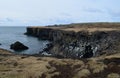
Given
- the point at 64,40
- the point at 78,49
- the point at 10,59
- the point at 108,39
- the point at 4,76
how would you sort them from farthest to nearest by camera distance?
1. the point at 64,40
2. the point at 78,49
3. the point at 108,39
4. the point at 10,59
5. the point at 4,76

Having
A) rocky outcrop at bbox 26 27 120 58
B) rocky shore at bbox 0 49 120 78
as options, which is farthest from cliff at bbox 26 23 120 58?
rocky shore at bbox 0 49 120 78

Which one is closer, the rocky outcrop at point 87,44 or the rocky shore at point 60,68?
the rocky shore at point 60,68

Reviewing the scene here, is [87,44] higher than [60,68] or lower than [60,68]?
lower

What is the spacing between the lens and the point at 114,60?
32250 millimetres

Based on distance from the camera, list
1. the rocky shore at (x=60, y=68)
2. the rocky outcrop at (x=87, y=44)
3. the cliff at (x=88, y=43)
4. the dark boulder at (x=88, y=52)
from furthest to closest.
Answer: the dark boulder at (x=88, y=52), the cliff at (x=88, y=43), the rocky outcrop at (x=87, y=44), the rocky shore at (x=60, y=68)

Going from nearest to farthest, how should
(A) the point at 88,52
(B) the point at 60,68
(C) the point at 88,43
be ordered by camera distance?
(B) the point at 60,68, (A) the point at 88,52, (C) the point at 88,43

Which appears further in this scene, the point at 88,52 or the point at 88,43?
the point at 88,43

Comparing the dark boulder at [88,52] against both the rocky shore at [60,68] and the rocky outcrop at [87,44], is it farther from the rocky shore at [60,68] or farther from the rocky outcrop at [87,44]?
the rocky shore at [60,68]

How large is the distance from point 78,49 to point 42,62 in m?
32.4

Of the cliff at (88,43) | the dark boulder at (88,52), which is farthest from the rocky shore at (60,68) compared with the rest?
the dark boulder at (88,52)

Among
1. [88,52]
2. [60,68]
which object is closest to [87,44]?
[88,52]

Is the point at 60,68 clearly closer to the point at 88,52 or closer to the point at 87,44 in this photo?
the point at 88,52

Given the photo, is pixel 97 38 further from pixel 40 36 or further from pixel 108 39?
pixel 40 36

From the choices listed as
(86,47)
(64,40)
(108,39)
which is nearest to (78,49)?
(86,47)
